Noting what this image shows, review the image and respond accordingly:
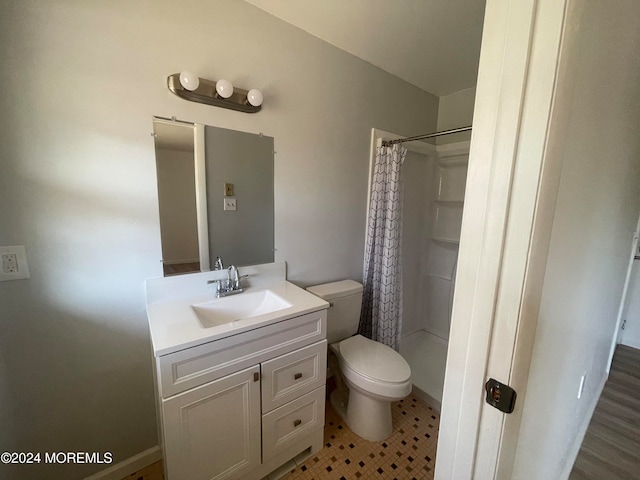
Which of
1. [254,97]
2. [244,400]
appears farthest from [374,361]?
[254,97]

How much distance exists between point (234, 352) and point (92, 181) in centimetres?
95

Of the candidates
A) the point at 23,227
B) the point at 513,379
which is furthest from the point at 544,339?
the point at 23,227

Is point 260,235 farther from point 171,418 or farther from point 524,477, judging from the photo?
point 524,477

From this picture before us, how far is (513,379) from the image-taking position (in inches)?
21.3

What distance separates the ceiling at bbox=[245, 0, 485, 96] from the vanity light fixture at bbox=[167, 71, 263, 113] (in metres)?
0.49

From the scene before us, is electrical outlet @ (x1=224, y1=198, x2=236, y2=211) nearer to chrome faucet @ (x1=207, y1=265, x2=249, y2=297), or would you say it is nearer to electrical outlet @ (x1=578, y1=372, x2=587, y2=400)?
chrome faucet @ (x1=207, y1=265, x2=249, y2=297)

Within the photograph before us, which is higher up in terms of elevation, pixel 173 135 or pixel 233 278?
pixel 173 135

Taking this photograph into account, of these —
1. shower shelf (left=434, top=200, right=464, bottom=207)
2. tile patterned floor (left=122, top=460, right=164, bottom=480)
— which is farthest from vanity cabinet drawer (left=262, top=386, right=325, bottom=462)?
shower shelf (left=434, top=200, right=464, bottom=207)

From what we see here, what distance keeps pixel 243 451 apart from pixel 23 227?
131 centimetres

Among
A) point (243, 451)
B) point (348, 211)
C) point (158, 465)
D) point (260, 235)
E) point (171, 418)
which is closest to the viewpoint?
point (171, 418)

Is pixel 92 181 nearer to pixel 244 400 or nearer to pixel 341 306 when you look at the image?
pixel 244 400

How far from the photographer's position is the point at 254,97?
1376 mm

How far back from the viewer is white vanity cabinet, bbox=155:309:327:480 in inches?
38.8

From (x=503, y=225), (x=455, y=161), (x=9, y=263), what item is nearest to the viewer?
(x=503, y=225)
